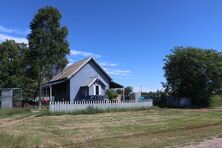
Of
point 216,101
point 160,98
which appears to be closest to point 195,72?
point 160,98

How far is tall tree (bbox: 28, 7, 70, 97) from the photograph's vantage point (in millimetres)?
41031

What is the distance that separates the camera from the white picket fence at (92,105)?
29.7m

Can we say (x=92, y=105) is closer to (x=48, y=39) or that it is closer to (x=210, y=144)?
(x=48, y=39)

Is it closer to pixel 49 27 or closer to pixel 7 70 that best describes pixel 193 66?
pixel 49 27

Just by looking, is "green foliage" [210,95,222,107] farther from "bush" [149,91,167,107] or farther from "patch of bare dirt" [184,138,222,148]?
"patch of bare dirt" [184,138,222,148]

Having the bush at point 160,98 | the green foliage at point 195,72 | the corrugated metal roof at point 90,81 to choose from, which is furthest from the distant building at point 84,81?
the green foliage at point 195,72

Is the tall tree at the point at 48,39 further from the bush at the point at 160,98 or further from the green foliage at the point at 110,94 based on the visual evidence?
the bush at the point at 160,98

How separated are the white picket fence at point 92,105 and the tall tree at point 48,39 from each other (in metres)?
11.0

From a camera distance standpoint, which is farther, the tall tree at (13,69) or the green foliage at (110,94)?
the tall tree at (13,69)

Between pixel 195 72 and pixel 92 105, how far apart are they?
15.1 meters

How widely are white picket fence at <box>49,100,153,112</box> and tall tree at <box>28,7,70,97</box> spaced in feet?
36.0

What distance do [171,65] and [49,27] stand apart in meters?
15.1

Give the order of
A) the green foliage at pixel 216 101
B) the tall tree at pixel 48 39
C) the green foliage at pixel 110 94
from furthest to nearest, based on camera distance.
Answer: the green foliage at pixel 216 101 → the tall tree at pixel 48 39 → the green foliage at pixel 110 94

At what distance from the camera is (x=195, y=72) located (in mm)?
41750
